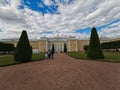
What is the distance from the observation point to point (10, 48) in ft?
170

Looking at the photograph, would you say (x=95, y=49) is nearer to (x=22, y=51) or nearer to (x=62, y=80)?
(x=22, y=51)

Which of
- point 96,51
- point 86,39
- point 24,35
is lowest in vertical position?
point 96,51

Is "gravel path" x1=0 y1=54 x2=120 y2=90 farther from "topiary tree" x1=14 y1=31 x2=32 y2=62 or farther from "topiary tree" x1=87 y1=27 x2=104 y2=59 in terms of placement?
"topiary tree" x1=87 y1=27 x2=104 y2=59

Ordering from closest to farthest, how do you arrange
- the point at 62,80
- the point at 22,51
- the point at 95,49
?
the point at 62,80, the point at 22,51, the point at 95,49

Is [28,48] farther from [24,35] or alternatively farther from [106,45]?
[106,45]

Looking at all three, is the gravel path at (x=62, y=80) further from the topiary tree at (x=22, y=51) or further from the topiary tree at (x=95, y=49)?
the topiary tree at (x=95, y=49)

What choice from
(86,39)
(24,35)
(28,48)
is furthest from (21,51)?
(86,39)

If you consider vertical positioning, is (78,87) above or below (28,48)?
below

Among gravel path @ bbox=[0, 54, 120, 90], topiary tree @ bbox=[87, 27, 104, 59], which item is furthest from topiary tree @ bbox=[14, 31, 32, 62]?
topiary tree @ bbox=[87, 27, 104, 59]

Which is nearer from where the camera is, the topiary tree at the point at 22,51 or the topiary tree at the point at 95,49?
the topiary tree at the point at 22,51

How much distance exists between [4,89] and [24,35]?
11708 millimetres

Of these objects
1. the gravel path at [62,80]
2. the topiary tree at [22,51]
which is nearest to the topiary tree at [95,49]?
the gravel path at [62,80]

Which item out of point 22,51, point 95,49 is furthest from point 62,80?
point 95,49

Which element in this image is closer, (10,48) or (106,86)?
(106,86)
